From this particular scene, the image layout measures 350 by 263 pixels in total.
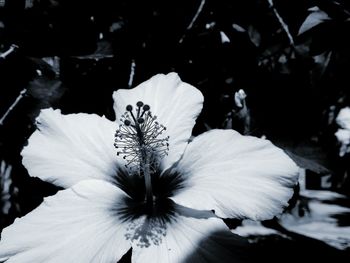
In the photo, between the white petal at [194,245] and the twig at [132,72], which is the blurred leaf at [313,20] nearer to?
the twig at [132,72]

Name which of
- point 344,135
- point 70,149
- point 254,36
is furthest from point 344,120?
point 70,149

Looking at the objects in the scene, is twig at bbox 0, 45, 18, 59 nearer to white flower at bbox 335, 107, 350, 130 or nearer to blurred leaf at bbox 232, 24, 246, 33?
blurred leaf at bbox 232, 24, 246, 33

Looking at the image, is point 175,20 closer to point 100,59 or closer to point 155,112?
point 100,59

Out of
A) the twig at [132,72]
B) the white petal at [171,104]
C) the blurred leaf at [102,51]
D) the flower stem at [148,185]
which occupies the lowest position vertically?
the flower stem at [148,185]

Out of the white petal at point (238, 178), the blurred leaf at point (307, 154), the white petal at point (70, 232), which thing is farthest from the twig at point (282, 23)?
the white petal at point (70, 232)

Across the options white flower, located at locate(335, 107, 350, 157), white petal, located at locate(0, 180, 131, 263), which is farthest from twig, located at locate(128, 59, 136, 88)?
white flower, located at locate(335, 107, 350, 157)

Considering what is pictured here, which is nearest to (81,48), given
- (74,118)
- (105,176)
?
(74,118)

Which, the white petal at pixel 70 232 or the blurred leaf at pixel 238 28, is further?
the blurred leaf at pixel 238 28
